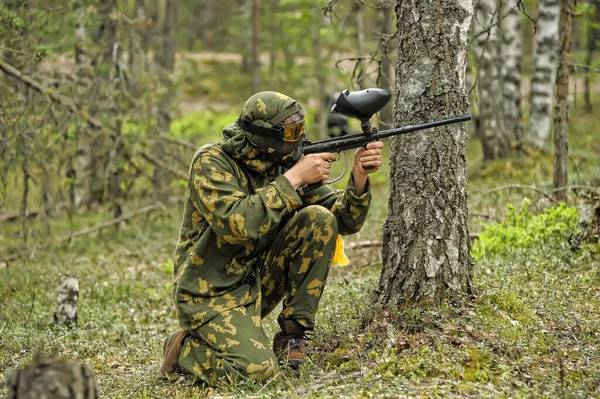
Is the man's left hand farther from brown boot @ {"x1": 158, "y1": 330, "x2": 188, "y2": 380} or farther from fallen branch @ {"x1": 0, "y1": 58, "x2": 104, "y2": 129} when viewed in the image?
fallen branch @ {"x1": 0, "y1": 58, "x2": 104, "y2": 129}

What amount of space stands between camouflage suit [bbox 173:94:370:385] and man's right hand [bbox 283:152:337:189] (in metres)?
A: 0.09

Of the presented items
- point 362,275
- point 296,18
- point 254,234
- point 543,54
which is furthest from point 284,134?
point 296,18

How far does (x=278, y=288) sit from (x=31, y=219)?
7051 millimetres

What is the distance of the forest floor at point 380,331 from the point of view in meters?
4.04

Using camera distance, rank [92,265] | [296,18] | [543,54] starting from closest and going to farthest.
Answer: [92,265] → [543,54] → [296,18]

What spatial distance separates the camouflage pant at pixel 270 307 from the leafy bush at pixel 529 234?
7.54ft

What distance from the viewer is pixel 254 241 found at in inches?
187

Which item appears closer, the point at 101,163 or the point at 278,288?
the point at 278,288

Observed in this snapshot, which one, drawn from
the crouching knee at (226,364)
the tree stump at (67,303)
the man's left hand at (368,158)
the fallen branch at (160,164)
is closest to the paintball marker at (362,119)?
the man's left hand at (368,158)

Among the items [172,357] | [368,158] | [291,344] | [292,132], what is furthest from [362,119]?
[172,357]

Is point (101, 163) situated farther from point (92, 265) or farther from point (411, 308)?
point (411, 308)

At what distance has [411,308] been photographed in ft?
15.0

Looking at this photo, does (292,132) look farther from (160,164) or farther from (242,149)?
(160,164)

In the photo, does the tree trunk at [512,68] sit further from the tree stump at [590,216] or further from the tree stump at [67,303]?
the tree stump at [67,303]
